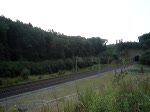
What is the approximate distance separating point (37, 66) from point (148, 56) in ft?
100

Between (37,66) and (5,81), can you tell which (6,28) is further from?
(5,81)

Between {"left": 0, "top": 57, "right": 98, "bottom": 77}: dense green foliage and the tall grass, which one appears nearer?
the tall grass

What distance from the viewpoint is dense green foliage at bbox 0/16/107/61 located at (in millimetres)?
48412

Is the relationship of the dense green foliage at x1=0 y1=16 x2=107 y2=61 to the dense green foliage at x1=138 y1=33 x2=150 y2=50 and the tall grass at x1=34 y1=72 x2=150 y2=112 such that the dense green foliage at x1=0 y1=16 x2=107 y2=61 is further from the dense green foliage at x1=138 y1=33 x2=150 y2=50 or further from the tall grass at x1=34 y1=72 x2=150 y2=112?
the tall grass at x1=34 y1=72 x2=150 y2=112

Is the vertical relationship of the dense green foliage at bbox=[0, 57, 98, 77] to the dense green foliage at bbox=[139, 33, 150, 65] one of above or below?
below

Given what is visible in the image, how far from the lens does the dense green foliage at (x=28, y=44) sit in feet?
159

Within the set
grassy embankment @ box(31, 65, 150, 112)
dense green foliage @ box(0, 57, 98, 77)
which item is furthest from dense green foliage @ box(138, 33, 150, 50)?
grassy embankment @ box(31, 65, 150, 112)

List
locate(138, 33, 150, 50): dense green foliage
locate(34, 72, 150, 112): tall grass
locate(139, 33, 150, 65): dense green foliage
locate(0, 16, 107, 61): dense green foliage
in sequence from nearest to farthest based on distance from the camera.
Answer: locate(34, 72, 150, 112): tall grass
locate(0, 16, 107, 61): dense green foliage
locate(139, 33, 150, 65): dense green foliage
locate(138, 33, 150, 50): dense green foliage

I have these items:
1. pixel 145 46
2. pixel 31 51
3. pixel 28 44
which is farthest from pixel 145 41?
pixel 28 44

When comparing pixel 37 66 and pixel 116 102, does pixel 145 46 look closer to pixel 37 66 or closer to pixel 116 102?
pixel 37 66

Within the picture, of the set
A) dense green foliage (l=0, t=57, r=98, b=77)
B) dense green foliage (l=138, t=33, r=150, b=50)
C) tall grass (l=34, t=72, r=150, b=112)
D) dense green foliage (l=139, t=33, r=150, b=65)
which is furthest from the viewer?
dense green foliage (l=138, t=33, r=150, b=50)

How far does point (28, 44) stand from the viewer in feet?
176

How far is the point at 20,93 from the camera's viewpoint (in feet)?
78.2

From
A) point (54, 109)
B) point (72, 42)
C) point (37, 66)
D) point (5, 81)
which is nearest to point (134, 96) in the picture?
point (54, 109)
